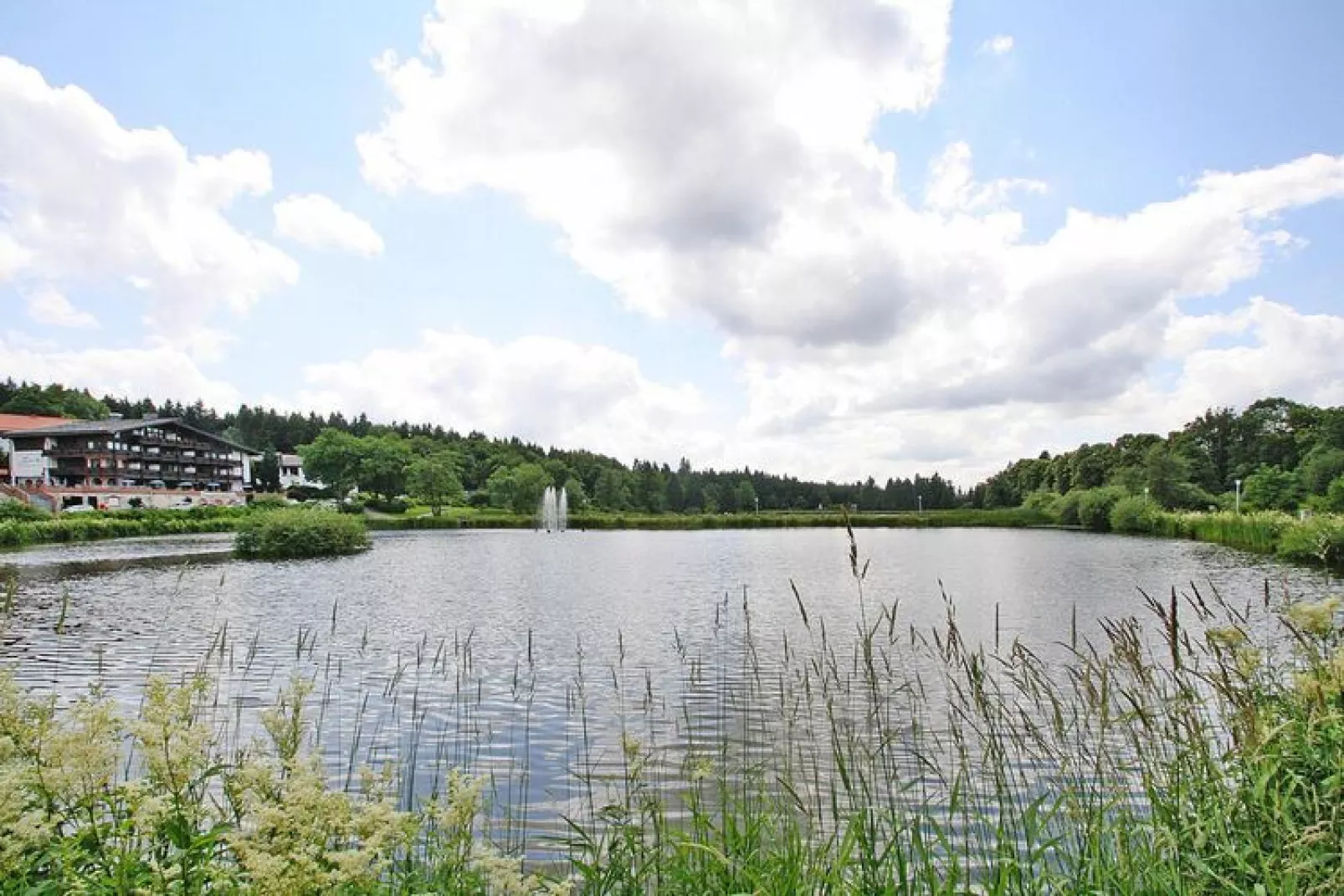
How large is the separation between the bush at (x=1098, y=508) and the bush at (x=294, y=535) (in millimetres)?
65716

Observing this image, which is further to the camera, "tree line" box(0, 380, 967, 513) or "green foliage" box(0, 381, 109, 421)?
"green foliage" box(0, 381, 109, 421)

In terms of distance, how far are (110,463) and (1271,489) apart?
131m

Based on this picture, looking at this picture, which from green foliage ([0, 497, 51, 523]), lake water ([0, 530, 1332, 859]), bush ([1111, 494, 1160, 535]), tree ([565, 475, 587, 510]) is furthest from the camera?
tree ([565, 475, 587, 510])

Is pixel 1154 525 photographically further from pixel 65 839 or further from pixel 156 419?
pixel 156 419

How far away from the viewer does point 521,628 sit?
1781 centimetres

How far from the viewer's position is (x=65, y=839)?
2592 millimetres

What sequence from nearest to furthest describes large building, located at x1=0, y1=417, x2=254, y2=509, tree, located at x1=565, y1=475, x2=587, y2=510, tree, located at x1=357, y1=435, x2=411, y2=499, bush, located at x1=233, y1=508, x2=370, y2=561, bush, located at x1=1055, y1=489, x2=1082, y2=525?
bush, located at x1=233, y1=508, x2=370, y2=561
bush, located at x1=1055, y1=489, x2=1082, y2=525
large building, located at x1=0, y1=417, x2=254, y2=509
tree, located at x1=565, y1=475, x2=587, y2=510
tree, located at x1=357, y1=435, x2=411, y2=499

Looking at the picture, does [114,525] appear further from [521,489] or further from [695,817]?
[695,817]

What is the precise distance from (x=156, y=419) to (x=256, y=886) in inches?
5029

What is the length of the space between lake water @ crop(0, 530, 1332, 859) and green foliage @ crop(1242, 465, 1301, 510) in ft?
103

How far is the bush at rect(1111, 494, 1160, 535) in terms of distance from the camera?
6294 centimetres

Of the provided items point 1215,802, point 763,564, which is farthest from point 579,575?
point 1215,802

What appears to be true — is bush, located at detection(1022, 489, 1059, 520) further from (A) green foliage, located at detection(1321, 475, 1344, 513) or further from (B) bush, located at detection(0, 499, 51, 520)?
(B) bush, located at detection(0, 499, 51, 520)

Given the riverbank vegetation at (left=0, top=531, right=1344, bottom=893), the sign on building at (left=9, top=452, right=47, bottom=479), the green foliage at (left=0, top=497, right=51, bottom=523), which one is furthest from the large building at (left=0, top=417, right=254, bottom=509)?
the riverbank vegetation at (left=0, top=531, right=1344, bottom=893)
